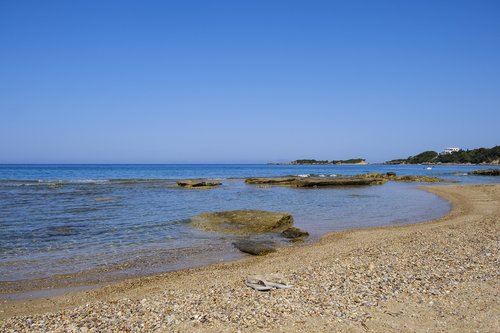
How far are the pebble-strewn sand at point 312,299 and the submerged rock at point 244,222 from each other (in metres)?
5.64

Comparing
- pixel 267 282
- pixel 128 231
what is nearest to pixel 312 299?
pixel 267 282

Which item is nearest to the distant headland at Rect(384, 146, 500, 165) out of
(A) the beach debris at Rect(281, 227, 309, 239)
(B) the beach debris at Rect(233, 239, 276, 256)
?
(A) the beach debris at Rect(281, 227, 309, 239)

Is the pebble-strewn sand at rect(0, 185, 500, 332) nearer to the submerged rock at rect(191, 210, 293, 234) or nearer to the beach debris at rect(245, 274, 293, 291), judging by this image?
the beach debris at rect(245, 274, 293, 291)

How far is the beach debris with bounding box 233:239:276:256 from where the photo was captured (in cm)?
1355

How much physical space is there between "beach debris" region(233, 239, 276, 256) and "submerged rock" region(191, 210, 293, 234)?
240 centimetres

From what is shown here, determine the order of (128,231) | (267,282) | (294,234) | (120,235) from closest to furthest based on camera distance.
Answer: (267,282)
(120,235)
(294,234)
(128,231)

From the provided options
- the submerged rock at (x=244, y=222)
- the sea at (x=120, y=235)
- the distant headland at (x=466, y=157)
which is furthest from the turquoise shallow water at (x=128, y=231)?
the distant headland at (x=466, y=157)

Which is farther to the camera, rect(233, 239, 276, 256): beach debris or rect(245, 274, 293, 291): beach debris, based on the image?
rect(233, 239, 276, 256): beach debris

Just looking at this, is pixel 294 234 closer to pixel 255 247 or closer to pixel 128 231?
pixel 255 247

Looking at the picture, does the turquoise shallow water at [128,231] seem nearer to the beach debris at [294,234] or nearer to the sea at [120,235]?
the sea at [120,235]

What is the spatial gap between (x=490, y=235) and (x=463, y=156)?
176801mm

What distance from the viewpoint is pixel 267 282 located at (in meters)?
8.55

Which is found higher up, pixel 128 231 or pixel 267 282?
pixel 267 282

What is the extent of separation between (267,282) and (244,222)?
1016 centimetres
